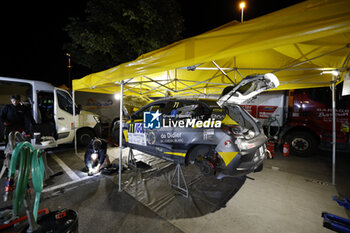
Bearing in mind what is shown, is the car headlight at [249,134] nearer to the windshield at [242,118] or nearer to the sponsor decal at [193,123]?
the windshield at [242,118]

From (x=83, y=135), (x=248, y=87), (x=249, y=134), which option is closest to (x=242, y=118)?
(x=249, y=134)

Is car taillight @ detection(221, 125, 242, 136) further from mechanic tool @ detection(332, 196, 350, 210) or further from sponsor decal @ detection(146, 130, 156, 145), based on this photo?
mechanic tool @ detection(332, 196, 350, 210)

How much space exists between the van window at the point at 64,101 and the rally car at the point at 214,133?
3.31 meters

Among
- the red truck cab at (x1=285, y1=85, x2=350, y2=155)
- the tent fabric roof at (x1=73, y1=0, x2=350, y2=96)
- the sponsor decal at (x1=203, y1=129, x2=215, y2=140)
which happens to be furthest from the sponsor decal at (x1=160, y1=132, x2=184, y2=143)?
the red truck cab at (x1=285, y1=85, x2=350, y2=155)

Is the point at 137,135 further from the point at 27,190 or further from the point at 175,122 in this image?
the point at 27,190

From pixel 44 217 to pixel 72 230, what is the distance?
404 mm

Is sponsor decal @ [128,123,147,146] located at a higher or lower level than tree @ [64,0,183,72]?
lower

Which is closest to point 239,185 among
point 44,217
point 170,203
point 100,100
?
point 170,203

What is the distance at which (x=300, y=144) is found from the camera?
5273 mm

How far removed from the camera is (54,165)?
4246 mm

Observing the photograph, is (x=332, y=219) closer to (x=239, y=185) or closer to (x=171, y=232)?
(x=239, y=185)

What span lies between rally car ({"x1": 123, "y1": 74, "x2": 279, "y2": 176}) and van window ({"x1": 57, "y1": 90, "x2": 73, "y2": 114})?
331 centimetres

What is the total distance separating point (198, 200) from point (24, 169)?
249cm

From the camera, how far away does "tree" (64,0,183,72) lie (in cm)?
764
